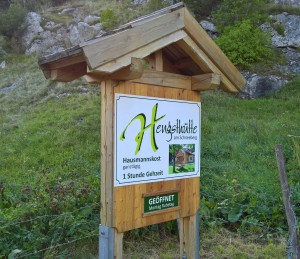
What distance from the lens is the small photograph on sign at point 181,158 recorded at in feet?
10.8

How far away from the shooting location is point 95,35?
54.5ft

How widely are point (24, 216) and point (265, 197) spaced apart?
335 centimetres

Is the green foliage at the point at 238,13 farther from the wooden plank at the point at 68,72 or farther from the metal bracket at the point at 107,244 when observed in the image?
the metal bracket at the point at 107,244

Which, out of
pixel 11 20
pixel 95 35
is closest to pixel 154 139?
pixel 95 35

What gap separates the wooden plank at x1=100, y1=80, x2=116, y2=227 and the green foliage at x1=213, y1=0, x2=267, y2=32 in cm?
1290

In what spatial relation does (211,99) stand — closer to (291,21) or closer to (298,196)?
(291,21)

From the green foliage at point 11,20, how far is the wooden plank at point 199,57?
18534 millimetres

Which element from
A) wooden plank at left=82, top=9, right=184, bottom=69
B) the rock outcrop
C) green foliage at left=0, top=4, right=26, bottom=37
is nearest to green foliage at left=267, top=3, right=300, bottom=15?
the rock outcrop

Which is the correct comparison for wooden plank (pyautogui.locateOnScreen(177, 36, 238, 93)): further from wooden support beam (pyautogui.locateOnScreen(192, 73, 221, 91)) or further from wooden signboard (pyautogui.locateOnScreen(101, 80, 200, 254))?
wooden signboard (pyautogui.locateOnScreen(101, 80, 200, 254))

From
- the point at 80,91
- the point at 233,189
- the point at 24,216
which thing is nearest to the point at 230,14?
the point at 80,91

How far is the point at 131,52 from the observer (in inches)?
109

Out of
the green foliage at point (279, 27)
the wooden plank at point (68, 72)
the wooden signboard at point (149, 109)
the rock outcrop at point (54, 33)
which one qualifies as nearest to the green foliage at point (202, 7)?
the green foliage at point (279, 27)

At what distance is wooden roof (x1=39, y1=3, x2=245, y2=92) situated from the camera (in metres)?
2.56

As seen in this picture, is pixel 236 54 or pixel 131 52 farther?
pixel 236 54
